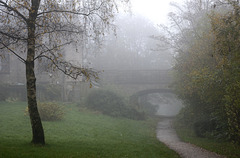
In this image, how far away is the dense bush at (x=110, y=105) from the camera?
2375 centimetres

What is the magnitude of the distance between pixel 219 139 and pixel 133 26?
44181 millimetres

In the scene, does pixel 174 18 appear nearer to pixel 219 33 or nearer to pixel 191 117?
pixel 191 117

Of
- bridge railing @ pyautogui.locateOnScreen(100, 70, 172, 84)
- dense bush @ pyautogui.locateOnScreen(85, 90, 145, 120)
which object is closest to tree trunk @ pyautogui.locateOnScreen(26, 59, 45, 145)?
dense bush @ pyautogui.locateOnScreen(85, 90, 145, 120)

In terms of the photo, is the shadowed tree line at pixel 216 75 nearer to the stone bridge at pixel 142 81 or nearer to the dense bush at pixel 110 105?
the dense bush at pixel 110 105

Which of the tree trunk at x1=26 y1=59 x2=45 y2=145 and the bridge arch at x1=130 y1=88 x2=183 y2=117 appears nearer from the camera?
the tree trunk at x1=26 y1=59 x2=45 y2=145

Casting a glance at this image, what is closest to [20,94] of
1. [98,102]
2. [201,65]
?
[98,102]

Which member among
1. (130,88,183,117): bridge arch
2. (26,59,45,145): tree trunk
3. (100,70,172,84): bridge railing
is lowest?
(130,88,183,117): bridge arch

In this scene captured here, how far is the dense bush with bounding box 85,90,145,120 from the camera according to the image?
23.8m

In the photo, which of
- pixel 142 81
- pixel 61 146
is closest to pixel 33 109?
pixel 61 146

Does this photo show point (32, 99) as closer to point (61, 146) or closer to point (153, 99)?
point (61, 146)

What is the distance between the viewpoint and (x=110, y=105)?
24.1 meters

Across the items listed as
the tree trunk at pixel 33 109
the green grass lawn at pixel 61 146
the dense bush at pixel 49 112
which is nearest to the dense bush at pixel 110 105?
the dense bush at pixel 49 112

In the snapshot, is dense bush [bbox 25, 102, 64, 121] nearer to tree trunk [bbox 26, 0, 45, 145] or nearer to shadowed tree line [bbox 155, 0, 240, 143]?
tree trunk [bbox 26, 0, 45, 145]

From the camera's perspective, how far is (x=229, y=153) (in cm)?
999
